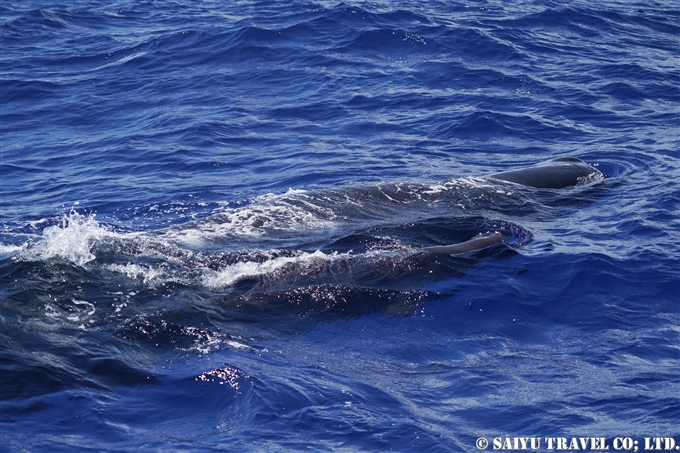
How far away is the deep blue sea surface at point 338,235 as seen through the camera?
8.10 metres

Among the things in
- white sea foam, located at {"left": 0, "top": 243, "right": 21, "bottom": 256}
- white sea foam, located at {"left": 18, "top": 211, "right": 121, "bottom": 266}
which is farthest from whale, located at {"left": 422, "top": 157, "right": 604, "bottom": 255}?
white sea foam, located at {"left": 0, "top": 243, "right": 21, "bottom": 256}

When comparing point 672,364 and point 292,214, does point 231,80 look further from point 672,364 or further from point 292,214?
point 672,364

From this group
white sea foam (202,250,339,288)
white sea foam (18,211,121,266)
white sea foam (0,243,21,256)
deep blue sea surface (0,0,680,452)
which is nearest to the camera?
deep blue sea surface (0,0,680,452)

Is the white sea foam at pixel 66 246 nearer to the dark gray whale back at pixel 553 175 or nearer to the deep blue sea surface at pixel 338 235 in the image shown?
the deep blue sea surface at pixel 338 235

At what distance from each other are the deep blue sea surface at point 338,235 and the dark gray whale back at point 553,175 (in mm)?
287

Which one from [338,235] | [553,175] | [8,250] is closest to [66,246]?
[8,250]

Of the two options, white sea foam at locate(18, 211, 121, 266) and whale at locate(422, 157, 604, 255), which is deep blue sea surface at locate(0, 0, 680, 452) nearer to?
white sea foam at locate(18, 211, 121, 266)

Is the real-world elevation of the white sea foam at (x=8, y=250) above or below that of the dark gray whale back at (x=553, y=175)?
above

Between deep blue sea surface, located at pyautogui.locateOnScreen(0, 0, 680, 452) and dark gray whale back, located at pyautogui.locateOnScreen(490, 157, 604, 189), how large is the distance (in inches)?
11.3

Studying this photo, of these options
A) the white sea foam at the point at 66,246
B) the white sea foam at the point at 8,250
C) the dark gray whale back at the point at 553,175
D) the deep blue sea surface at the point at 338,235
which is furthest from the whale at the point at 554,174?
the white sea foam at the point at 8,250

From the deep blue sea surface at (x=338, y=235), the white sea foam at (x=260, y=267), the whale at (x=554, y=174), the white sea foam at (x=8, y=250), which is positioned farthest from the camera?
the whale at (x=554, y=174)

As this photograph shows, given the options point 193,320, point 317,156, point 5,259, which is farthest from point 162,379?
point 317,156

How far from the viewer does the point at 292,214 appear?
12.7m

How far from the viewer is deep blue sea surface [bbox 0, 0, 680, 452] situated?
8.10m
